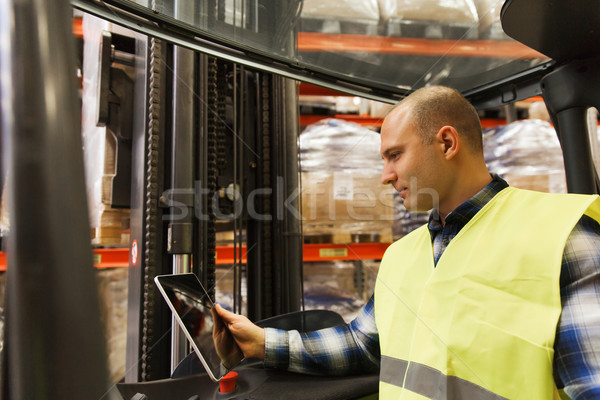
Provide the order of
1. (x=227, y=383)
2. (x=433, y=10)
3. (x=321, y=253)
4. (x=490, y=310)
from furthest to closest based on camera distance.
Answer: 1. (x=321, y=253)
2. (x=433, y=10)
3. (x=227, y=383)
4. (x=490, y=310)

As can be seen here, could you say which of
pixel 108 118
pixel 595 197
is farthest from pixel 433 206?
pixel 108 118

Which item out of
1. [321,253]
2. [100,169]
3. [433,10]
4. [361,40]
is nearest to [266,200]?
[100,169]

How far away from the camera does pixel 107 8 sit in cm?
101

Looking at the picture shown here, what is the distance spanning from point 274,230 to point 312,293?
3.44 feet

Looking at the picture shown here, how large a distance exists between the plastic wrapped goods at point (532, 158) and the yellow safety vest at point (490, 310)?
5.62 ft

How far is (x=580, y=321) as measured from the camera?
77cm

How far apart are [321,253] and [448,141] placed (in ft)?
5.50

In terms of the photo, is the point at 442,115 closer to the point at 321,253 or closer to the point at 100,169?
the point at 100,169

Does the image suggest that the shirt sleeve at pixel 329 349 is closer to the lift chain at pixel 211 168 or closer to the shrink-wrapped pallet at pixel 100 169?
the lift chain at pixel 211 168

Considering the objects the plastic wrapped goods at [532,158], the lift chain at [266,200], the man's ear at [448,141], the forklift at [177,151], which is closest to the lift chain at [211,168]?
the forklift at [177,151]

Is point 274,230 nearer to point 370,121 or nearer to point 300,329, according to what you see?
point 300,329

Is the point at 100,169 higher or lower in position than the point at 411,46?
lower

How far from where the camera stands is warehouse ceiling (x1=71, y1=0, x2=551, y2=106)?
1.13 metres

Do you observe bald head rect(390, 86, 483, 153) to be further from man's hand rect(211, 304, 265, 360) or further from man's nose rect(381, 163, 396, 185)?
man's hand rect(211, 304, 265, 360)
